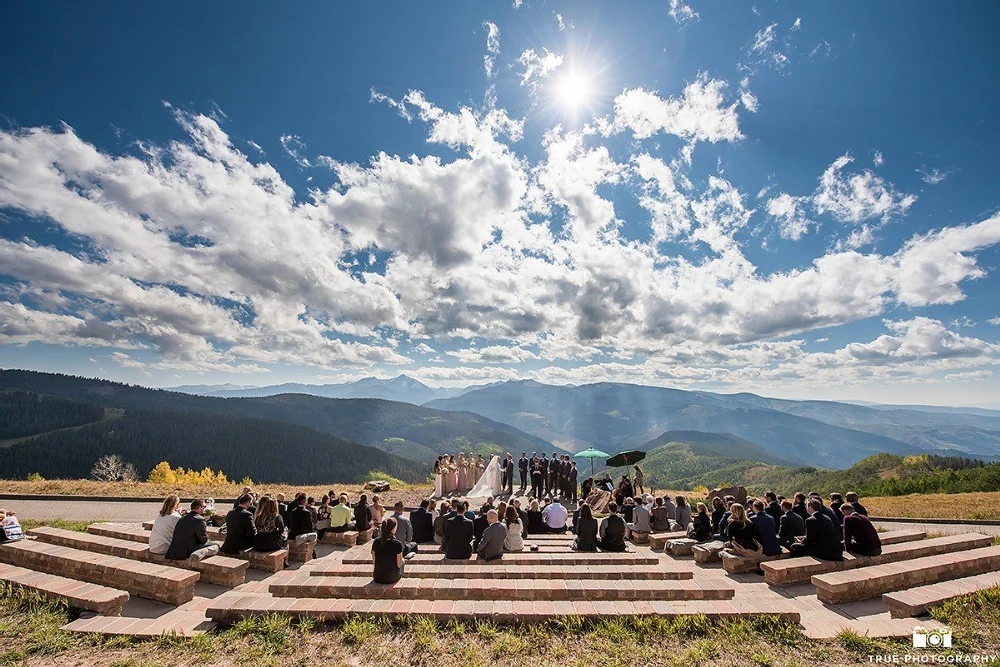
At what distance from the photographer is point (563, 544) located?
40.3ft

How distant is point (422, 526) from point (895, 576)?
34.3ft

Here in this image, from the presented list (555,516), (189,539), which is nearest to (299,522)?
(189,539)

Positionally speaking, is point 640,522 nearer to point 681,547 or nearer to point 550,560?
point 681,547

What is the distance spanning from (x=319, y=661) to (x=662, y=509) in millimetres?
10608

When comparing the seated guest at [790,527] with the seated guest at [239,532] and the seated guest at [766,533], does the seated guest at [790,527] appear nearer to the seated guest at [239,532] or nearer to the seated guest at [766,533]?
the seated guest at [766,533]

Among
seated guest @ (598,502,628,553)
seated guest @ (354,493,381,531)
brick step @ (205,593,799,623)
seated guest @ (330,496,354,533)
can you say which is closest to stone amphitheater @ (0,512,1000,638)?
brick step @ (205,593,799,623)

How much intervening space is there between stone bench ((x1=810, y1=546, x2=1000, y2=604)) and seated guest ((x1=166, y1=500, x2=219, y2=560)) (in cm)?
1188

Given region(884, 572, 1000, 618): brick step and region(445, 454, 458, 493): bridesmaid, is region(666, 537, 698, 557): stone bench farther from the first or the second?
region(445, 454, 458, 493): bridesmaid

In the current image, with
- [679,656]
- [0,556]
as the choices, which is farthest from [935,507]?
[0,556]

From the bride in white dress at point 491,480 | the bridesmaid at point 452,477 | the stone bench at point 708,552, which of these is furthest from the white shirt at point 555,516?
the bridesmaid at point 452,477

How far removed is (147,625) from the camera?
6.55m

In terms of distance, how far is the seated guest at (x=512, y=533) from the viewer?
10.6m

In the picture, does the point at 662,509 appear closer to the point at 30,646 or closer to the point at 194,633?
the point at 194,633

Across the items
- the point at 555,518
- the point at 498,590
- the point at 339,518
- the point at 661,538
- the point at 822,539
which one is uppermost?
the point at 822,539
